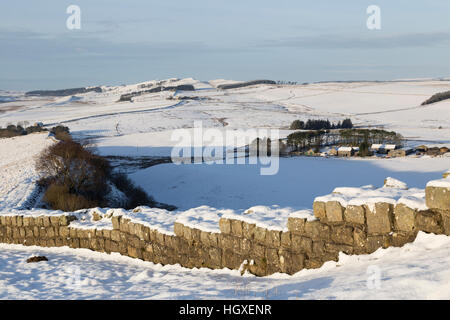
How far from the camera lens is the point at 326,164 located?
53250 mm

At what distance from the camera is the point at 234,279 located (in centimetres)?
822

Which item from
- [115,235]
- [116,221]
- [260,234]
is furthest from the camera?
[115,235]

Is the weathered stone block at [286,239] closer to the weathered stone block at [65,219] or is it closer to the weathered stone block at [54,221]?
the weathered stone block at [65,219]

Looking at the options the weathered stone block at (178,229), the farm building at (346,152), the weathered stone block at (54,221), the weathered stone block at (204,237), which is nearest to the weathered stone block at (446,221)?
the weathered stone block at (204,237)

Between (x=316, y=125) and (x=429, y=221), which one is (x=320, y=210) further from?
(x=316, y=125)

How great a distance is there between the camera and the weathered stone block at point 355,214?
7.37m

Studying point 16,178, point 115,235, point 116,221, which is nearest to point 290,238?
point 116,221

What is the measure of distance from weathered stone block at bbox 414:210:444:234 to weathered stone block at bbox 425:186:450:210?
118 millimetres

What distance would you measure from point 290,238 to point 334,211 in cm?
94

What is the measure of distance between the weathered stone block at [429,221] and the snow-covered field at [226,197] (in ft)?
0.41

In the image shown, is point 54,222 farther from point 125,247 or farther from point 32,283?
point 32,283

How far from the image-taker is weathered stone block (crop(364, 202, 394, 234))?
7.13 meters

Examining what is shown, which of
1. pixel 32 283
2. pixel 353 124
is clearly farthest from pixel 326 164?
pixel 353 124
